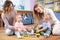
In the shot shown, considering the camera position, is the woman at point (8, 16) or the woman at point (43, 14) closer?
the woman at point (43, 14)

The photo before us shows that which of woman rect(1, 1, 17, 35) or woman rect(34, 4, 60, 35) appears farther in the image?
woman rect(1, 1, 17, 35)

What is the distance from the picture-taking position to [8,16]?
7.84 ft

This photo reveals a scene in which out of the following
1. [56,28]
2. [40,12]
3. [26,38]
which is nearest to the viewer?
[26,38]

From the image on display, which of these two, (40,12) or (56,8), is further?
(56,8)

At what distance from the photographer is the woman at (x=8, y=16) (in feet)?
7.66

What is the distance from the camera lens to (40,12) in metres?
2.38

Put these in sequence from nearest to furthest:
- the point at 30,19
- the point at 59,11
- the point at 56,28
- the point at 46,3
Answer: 1. the point at 56,28
2. the point at 59,11
3. the point at 46,3
4. the point at 30,19

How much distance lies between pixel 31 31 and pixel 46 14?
0.42 meters

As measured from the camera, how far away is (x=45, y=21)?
2357mm

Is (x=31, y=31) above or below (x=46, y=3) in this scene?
below

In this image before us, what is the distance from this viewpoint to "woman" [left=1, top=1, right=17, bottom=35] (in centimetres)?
234

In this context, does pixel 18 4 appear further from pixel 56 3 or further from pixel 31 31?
pixel 31 31

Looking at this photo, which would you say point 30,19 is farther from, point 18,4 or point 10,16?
point 10,16

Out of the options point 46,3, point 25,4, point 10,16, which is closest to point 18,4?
point 25,4
